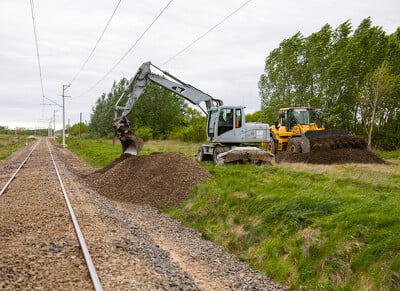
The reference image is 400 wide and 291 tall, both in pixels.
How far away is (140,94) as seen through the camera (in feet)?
71.2

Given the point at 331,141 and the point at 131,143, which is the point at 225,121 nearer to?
the point at 131,143

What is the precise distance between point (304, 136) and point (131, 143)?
8976 mm

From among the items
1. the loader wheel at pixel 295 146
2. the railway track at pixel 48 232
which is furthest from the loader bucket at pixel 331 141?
the railway track at pixel 48 232

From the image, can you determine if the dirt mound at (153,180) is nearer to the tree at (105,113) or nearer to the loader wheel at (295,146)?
the loader wheel at (295,146)

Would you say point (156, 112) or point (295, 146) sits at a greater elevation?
point (156, 112)

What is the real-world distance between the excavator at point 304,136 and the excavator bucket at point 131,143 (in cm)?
678

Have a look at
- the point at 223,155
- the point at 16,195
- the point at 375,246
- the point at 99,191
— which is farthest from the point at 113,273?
the point at 223,155

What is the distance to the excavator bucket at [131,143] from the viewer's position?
67.9 feet

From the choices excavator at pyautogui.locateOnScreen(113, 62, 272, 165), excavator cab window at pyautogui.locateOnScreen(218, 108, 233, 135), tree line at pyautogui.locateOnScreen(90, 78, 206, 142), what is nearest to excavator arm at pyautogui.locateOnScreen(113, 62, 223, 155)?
excavator at pyautogui.locateOnScreen(113, 62, 272, 165)

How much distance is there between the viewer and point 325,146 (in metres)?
20.5

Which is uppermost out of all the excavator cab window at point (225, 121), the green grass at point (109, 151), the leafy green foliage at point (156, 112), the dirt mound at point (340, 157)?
the leafy green foliage at point (156, 112)

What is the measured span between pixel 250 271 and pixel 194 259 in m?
1.16

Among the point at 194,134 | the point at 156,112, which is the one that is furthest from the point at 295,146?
the point at 156,112

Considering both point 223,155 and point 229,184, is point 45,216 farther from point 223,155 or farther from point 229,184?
point 223,155
